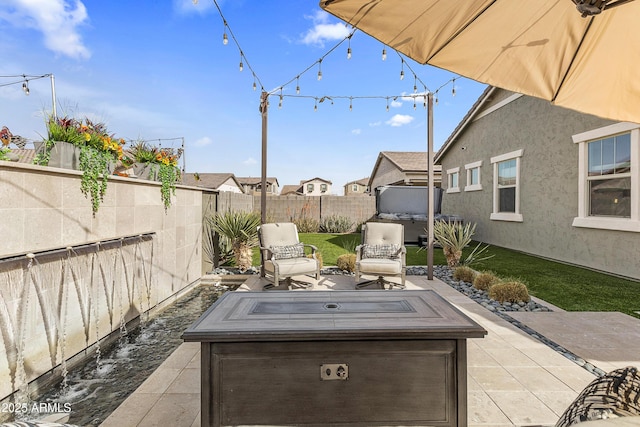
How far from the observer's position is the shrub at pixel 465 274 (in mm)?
5953

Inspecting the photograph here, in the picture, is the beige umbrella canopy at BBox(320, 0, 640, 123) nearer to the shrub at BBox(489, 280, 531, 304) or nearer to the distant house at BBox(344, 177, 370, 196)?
the shrub at BBox(489, 280, 531, 304)

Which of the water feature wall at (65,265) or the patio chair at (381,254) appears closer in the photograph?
the water feature wall at (65,265)

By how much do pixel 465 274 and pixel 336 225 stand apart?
27.6 ft

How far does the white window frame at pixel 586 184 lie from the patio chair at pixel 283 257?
5960mm

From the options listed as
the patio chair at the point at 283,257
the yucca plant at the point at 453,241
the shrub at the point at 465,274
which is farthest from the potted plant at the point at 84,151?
the yucca plant at the point at 453,241

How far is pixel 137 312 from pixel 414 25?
4.62m

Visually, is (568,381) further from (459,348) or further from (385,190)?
(385,190)

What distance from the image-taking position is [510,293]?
4715 millimetres

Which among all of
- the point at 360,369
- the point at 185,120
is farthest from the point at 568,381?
the point at 185,120

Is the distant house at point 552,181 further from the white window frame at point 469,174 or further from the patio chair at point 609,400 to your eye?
the patio chair at point 609,400

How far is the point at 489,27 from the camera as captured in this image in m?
2.09

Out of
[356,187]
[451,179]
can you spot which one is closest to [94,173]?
[451,179]

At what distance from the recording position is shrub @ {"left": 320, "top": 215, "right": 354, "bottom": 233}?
46.4 ft

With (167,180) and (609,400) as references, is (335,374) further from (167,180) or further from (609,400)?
(167,180)
